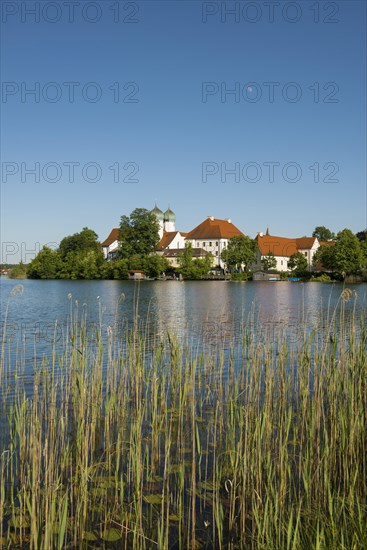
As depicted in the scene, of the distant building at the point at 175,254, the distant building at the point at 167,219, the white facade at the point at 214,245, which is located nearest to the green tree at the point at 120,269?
the distant building at the point at 175,254

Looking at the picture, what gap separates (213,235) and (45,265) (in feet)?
122

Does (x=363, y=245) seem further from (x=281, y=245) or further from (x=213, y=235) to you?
(x=213, y=235)

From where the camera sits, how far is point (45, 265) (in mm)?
97938

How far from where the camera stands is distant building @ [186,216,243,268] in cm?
11394

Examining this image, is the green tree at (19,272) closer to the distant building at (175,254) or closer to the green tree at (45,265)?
the green tree at (45,265)

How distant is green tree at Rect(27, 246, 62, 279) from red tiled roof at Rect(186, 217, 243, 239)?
108ft

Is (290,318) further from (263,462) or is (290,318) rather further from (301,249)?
(301,249)

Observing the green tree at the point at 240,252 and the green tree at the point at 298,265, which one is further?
the green tree at the point at 298,265

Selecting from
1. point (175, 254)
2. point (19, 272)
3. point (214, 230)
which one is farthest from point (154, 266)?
point (19, 272)

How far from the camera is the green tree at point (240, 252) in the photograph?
3593 inches

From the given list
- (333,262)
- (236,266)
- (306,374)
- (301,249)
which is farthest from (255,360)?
(301,249)

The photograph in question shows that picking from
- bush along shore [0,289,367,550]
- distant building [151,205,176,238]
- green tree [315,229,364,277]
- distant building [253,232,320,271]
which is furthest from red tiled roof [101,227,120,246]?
bush along shore [0,289,367,550]

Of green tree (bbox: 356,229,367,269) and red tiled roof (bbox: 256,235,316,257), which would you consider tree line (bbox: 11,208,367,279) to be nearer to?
green tree (bbox: 356,229,367,269)

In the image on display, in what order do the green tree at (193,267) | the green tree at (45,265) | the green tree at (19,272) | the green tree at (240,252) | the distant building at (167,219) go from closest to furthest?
the green tree at (193,267), the green tree at (240,252), the green tree at (45,265), the green tree at (19,272), the distant building at (167,219)
